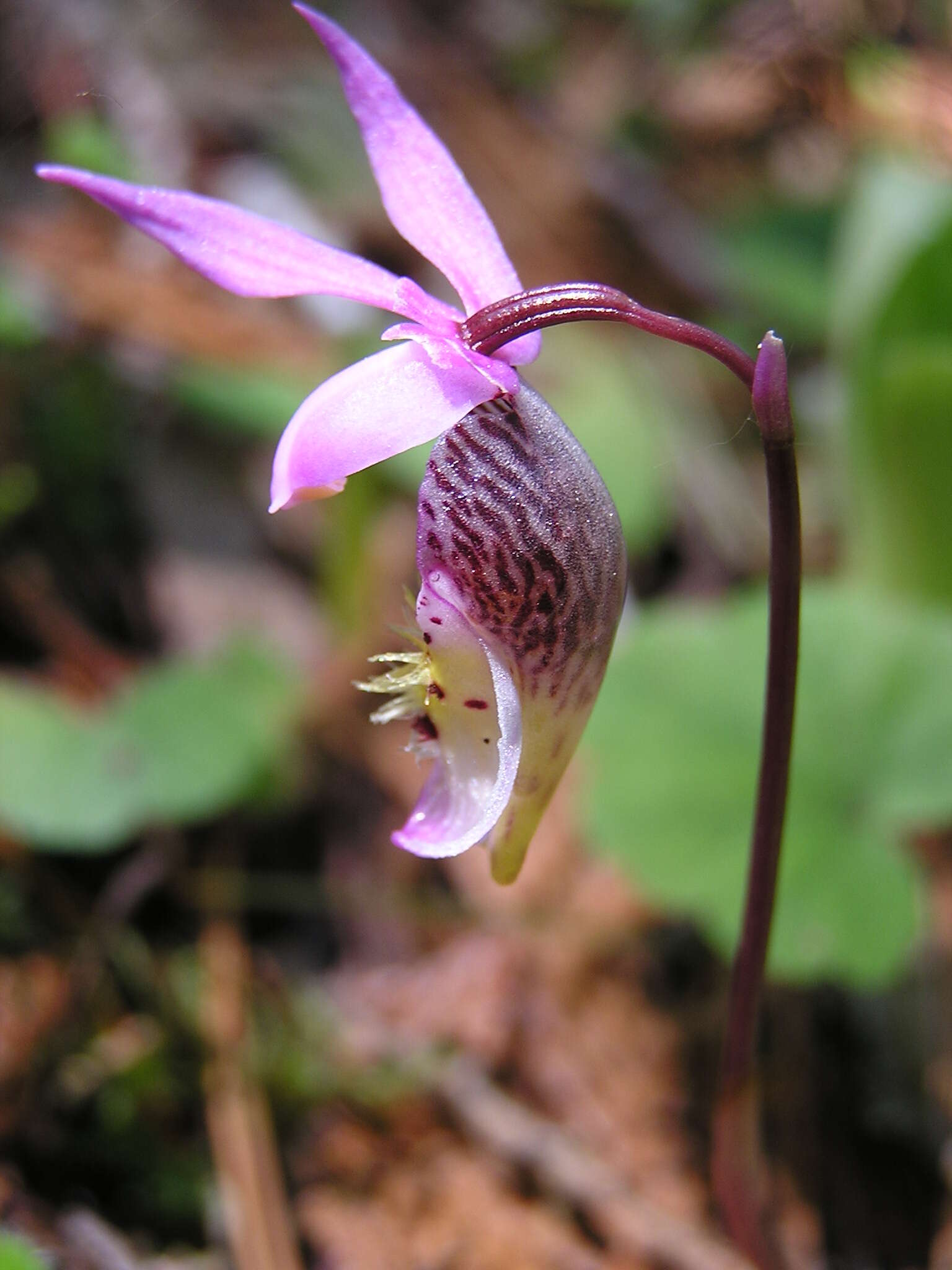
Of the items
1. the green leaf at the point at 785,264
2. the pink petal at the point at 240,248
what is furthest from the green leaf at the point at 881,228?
the pink petal at the point at 240,248

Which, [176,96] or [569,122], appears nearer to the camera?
[176,96]

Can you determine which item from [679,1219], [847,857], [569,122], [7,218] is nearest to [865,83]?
[569,122]

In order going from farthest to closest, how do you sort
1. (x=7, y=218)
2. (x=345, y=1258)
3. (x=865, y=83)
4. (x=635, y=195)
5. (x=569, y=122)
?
1. (x=569, y=122)
2. (x=635, y=195)
3. (x=865, y=83)
4. (x=7, y=218)
5. (x=345, y=1258)

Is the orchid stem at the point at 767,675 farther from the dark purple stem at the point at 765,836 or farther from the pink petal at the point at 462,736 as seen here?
the pink petal at the point at 462,736

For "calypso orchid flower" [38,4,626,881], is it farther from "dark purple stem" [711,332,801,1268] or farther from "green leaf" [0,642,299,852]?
"green leaf" [0,642,299,852]

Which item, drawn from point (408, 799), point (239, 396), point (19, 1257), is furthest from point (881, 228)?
point (19, 1257)

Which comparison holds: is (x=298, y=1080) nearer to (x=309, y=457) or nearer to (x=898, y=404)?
(x=309, y=457)

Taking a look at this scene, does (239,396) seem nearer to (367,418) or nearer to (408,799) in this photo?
(408,799)
